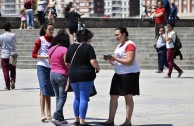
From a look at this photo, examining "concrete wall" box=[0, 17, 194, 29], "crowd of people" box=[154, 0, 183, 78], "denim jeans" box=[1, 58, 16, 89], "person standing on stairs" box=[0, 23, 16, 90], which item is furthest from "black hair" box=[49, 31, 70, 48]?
"concrete wall" box=[0, 17, 194, 29]

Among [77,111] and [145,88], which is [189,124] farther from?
[145,88]

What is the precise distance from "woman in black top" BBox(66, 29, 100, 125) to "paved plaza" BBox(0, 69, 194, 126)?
843 mm

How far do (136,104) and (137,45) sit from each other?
15712 millimetres

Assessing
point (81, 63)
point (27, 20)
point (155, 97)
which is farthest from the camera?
point (27, 20)

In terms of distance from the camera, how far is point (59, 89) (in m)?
13.4

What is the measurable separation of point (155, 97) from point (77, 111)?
5297 millimetres

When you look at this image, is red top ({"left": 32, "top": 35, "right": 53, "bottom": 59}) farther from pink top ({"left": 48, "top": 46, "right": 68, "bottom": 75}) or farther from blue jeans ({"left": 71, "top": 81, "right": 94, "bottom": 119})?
blue jeans ({"left": 71, "top": 81, "right": 94, "bottom": 119})

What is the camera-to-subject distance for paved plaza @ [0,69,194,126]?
13.9 meters

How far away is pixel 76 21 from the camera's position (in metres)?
32.9

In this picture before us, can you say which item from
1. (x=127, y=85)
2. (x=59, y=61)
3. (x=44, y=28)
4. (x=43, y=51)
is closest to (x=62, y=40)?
(x=59, y=61)

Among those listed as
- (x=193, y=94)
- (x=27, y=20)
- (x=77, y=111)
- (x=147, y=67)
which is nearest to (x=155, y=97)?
(x=193, y=94)

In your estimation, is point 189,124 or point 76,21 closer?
point 189,124

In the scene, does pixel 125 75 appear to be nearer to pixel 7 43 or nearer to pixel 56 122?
pixel 56 122

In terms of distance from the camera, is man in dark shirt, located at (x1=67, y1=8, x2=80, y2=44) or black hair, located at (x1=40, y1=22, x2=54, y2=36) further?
man in dark shirt, located at (x1=67, y1=8, x2=80, y2=44)
